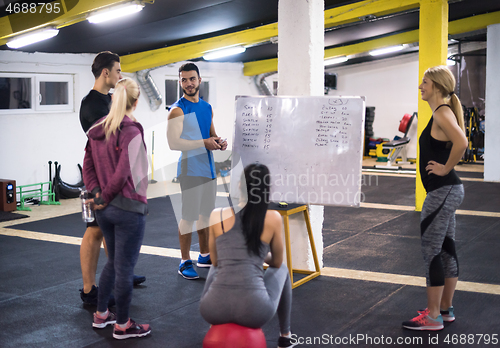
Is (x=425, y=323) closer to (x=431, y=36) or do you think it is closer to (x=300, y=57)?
(x=300, y=57)

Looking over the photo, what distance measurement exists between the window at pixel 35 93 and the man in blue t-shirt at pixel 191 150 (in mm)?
4505

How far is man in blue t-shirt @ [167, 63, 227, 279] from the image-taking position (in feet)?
13.4

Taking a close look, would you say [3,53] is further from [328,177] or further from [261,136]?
[328,177]

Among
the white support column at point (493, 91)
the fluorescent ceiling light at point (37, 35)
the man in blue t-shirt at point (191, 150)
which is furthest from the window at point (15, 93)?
the white support column at point (493, 91)

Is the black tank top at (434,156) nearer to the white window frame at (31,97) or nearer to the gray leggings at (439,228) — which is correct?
the gray leggings at (439,228)

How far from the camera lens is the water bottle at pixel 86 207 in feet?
10.2

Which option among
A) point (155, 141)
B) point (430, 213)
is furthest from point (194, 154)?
point (155, 141)

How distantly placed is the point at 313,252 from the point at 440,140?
5.06 ft

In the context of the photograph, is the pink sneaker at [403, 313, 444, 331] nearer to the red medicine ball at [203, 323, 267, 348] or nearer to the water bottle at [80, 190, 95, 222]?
the red medicine ball at [203, 323, 267, 348]

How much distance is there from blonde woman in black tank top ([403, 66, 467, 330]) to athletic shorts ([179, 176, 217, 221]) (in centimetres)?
173

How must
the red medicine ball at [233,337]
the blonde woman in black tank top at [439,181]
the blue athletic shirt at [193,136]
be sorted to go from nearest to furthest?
the red medicine ball at [233,337] → the blonde woman in black tank top at [439,181] → the blue athletic shirt at [193,136]

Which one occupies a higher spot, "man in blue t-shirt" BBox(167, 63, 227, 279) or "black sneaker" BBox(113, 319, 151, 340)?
"man in blue t-shirt" BBox(167, 63, 227, 279)

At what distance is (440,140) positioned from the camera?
3027 mm

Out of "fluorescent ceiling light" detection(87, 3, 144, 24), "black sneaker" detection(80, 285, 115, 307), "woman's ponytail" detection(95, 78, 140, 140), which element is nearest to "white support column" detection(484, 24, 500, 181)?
"fluorescent ceiling light" detection(87, 3, 144, 24)
